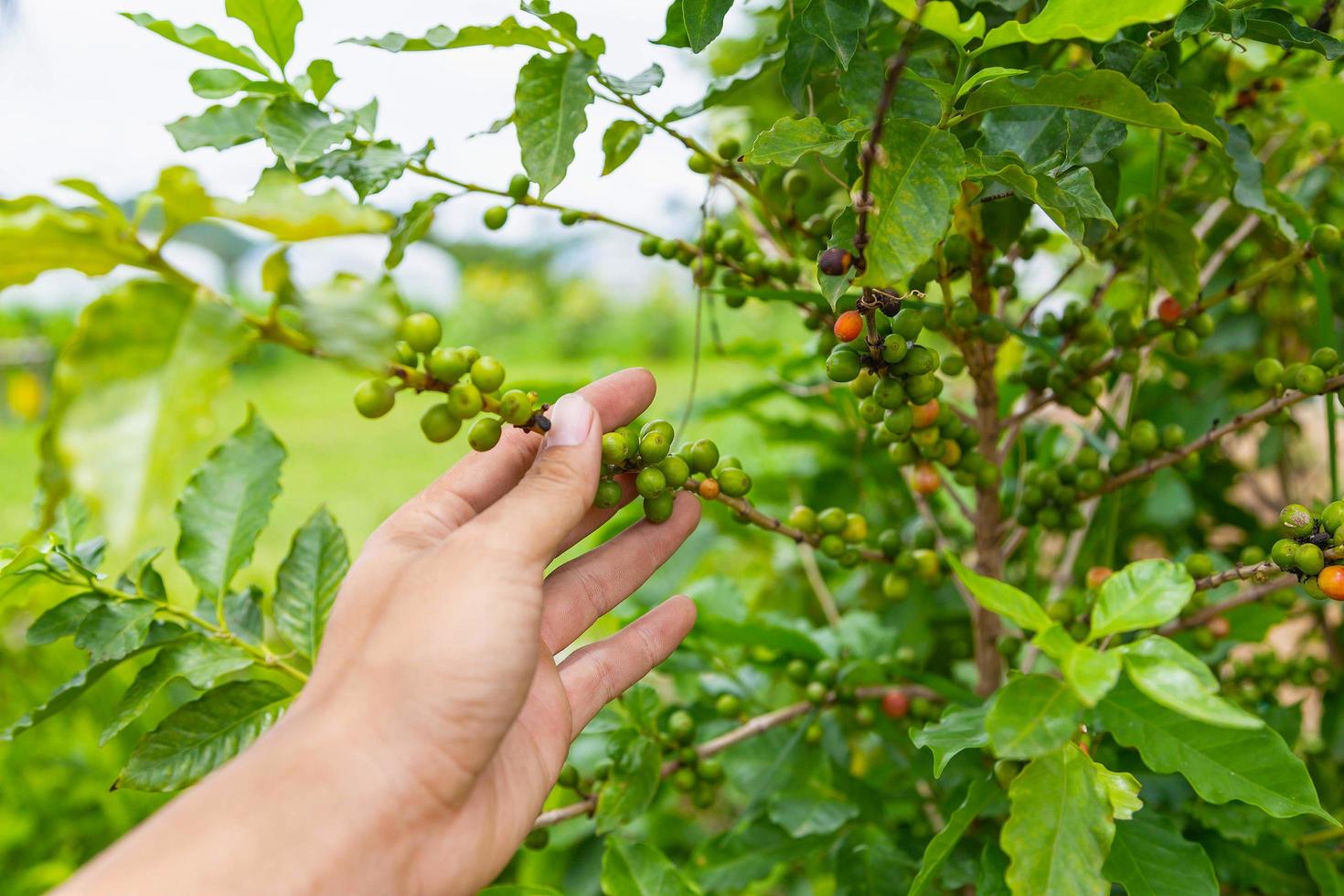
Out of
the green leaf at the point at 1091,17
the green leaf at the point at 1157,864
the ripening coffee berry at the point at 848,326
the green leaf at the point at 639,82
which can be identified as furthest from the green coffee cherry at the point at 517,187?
the green leaf at the point at 1157,864

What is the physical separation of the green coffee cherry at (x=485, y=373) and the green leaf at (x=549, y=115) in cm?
17

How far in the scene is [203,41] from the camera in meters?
0.81

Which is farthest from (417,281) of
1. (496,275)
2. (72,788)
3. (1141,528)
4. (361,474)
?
(1141,528)

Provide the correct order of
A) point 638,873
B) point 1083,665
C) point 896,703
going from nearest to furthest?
point 1083,665, point 638,873, point 896,703

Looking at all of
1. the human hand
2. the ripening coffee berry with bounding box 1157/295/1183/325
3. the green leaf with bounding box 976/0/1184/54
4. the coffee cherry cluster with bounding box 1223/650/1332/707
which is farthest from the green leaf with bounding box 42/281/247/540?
the coffee cherry cluster with bounding box 1223/650/1332/707

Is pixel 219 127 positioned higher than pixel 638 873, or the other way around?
pixel 219 127

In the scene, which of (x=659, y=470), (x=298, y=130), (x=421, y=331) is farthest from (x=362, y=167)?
(x=659, y=470)

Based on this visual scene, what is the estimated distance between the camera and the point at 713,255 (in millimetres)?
1069

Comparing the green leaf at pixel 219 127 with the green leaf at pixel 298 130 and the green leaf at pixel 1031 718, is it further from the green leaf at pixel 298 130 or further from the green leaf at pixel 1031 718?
the green leaf at pixel 1031 718

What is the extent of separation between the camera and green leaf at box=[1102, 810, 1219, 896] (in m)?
0.81

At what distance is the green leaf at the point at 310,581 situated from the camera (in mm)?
996

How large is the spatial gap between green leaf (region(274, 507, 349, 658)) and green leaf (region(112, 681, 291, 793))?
7 cm

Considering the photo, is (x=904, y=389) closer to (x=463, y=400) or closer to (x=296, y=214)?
(x=463, y=400)

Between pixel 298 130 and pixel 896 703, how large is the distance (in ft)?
3.00
